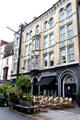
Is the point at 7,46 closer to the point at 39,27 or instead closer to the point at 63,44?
the point at 39,27

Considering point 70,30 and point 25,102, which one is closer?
point 25,102

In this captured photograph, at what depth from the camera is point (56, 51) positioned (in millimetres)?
19453

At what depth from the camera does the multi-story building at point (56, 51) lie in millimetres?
16891

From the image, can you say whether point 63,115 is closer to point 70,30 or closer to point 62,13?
point 70,30

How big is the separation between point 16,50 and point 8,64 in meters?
4.54

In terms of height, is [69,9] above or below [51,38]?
above

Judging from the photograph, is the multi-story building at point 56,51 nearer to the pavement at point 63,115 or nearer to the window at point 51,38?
the window at point 51,38

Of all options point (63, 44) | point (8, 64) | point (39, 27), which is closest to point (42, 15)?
point (39, 27)

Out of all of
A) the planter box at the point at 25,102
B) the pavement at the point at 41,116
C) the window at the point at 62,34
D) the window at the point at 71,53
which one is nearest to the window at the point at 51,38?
the window at the point at 62,34

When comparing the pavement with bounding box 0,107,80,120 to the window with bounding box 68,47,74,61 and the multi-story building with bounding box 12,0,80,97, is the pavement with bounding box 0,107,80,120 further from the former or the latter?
the window with bounding box 68,47,74,61

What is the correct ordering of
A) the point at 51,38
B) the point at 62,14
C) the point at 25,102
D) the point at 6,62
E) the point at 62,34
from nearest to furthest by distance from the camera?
the point at 25,102 → the point at 62,34 → the point at 62,14 → the point at 51,38 → the point at 6,62

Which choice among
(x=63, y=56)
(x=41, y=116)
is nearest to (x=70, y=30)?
(x=63, y=56)

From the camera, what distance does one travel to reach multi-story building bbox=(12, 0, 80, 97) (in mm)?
16891

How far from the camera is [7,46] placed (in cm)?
3666
